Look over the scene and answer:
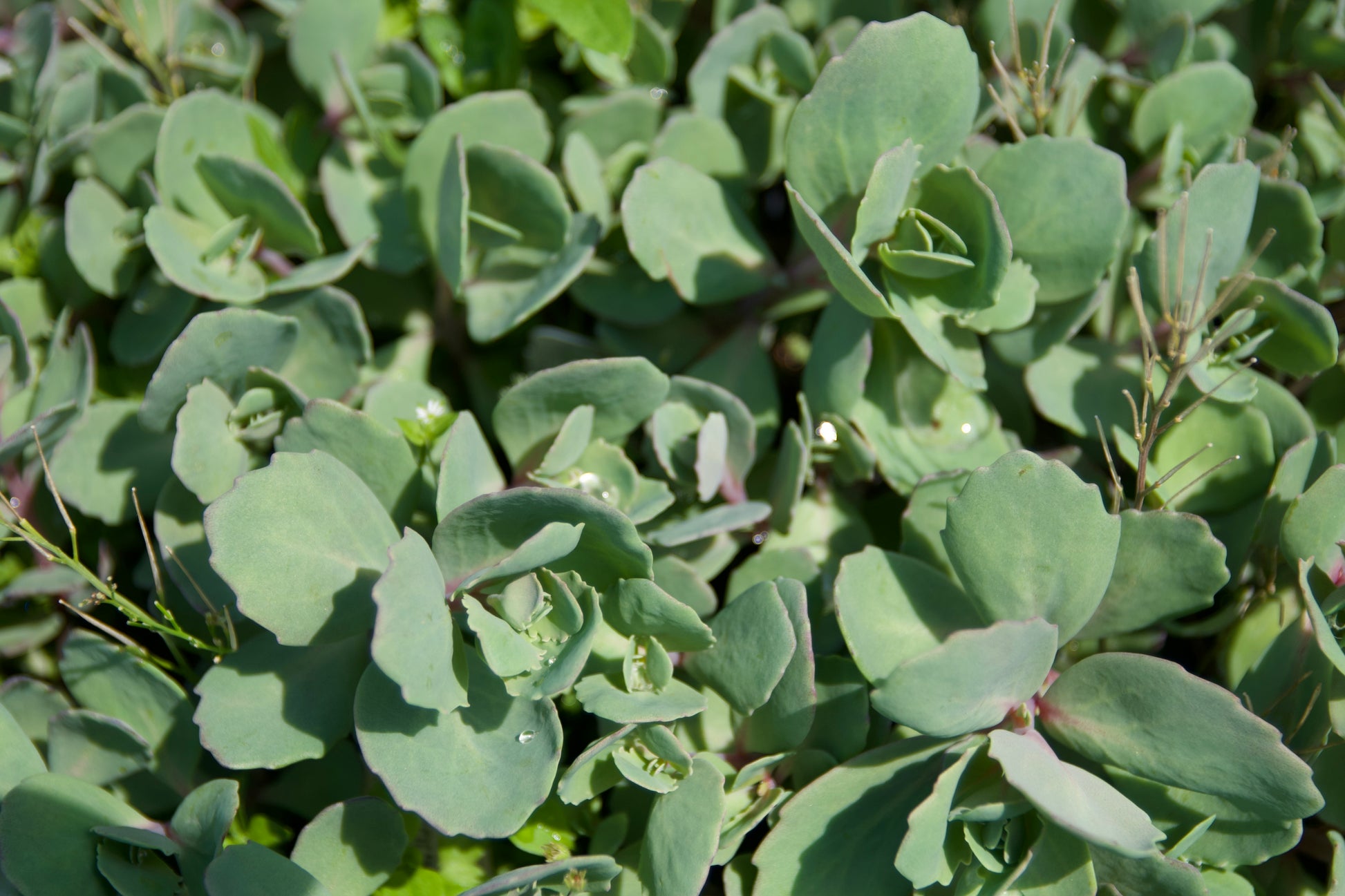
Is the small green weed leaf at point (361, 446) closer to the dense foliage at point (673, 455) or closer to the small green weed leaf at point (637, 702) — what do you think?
the dense foliage at point (673, 455)

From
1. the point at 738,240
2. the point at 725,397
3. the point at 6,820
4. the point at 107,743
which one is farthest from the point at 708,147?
the point at 6,820

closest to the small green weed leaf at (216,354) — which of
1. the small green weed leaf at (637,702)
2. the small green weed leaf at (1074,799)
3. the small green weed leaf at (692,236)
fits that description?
the small green weed leaf at (692,236)

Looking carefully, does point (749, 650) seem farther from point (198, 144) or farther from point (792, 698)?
point (198, 144)

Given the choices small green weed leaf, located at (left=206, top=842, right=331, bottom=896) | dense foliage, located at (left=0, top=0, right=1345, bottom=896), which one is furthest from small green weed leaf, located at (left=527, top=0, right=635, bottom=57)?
small green weed leaf, located at (left=206, top=842, right=331, bottom=896)

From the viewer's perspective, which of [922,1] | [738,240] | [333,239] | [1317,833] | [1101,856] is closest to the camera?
[1101,856]

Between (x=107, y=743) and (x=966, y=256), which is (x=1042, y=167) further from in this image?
(x=107, y=743)

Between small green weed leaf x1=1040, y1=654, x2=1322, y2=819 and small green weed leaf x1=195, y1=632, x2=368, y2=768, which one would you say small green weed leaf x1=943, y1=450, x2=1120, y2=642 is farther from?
small green weed leaf x1=195, y1=632, x2=368, y2=768

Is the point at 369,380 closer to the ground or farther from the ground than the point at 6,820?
farther from the ground
